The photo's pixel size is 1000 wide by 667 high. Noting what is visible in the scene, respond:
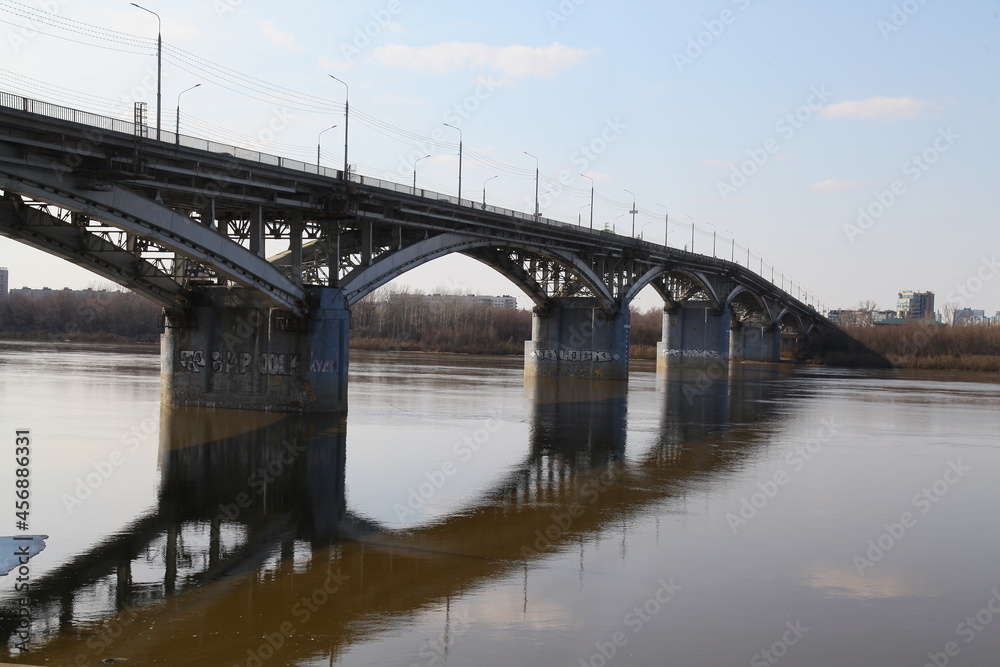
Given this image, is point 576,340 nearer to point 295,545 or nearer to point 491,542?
point 491,542

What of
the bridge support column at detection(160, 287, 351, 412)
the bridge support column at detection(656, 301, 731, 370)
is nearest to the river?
the bridge support column at detection(160, 287, 351, 412)

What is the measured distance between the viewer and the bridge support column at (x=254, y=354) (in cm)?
3534

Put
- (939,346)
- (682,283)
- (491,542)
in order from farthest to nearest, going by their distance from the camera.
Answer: (939,346) < (682,283) < (491,542)

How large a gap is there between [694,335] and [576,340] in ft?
80.6

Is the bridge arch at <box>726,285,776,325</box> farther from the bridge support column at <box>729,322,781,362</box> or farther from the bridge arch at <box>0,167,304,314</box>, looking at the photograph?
the bridge arch at <box>0,167,304,314</box>

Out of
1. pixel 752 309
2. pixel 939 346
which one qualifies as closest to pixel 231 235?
pixel 752 309

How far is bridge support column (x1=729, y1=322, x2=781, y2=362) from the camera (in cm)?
11375

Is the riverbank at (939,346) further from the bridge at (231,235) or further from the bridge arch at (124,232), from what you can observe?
the bridge arch at (124,232)

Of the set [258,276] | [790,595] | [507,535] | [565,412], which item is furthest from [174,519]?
[565,412]

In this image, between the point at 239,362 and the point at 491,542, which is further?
the point at 239,362

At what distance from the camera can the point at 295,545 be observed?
16.3 metres

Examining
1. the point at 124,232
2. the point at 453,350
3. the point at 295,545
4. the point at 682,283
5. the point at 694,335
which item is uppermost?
the point at 682,283

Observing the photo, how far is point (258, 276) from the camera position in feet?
107

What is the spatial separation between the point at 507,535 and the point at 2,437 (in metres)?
17.2
